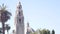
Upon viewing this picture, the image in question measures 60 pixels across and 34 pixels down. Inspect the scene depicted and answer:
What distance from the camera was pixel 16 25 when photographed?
155 meters

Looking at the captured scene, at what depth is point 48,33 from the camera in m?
109

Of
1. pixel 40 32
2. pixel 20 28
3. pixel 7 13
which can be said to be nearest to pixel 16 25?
pixel 20 28

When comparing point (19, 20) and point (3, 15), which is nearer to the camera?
point (3, 15)

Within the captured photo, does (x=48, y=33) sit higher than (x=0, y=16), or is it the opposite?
(x=0, y=16)

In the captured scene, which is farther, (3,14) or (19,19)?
(19,19)

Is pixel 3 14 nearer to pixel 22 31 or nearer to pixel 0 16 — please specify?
pixel 0 16

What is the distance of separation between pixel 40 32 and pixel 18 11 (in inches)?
1662

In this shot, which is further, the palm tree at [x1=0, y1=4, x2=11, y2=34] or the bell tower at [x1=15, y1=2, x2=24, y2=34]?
the bell tower at [x1=15, y1=2, x2=24, y2=34]

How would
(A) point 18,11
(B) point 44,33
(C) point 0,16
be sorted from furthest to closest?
(A) point 18,11, (B) point 44,33, (C) point 0,16

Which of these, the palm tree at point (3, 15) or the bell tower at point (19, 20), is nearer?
the palm tree at point (3, 15)

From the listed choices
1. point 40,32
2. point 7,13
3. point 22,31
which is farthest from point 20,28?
point 7,13

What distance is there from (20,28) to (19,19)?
21.5ft

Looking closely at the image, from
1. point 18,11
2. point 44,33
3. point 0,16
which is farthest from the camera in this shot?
point 18,11

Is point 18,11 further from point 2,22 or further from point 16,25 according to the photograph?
point 2,22
